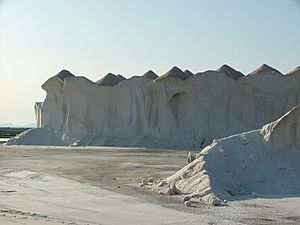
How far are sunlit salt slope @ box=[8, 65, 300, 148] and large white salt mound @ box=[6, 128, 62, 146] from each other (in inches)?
98.1

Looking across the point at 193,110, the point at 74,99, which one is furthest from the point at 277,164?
the point at 74,99

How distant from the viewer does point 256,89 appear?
42062 millimetres

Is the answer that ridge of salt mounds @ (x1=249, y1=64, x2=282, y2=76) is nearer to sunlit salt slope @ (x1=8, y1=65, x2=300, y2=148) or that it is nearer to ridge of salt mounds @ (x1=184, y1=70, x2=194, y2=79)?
sunlit salt slope @ (x1=8, y1=65, x2=300, y2=148)

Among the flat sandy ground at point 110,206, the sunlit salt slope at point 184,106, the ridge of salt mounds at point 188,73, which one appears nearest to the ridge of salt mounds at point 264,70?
the sunlit salt slope at point 184,106

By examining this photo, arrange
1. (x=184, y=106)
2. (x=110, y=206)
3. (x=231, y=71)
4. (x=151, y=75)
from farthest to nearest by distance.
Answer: (x=151, y=75), (x=231, y=71), (x=184, y=106), (x=110, y=206)

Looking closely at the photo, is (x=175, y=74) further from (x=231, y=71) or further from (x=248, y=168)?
(x=248, y=168)

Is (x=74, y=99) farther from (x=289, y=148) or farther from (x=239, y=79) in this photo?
(x=289, y=148)

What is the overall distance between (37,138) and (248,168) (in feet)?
114

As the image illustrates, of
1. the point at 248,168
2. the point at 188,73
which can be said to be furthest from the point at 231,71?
the point at 248,168

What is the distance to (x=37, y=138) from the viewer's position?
47.3m

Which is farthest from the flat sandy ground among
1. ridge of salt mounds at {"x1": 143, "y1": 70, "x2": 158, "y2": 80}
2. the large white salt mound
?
ridge of salt mounds at {"x1": 143, "y1": 70, "x2": 158, "y2": 80}

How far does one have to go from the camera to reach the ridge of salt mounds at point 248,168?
44.5 ft

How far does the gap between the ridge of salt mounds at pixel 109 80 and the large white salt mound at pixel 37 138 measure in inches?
243

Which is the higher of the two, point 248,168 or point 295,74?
point 295,74
